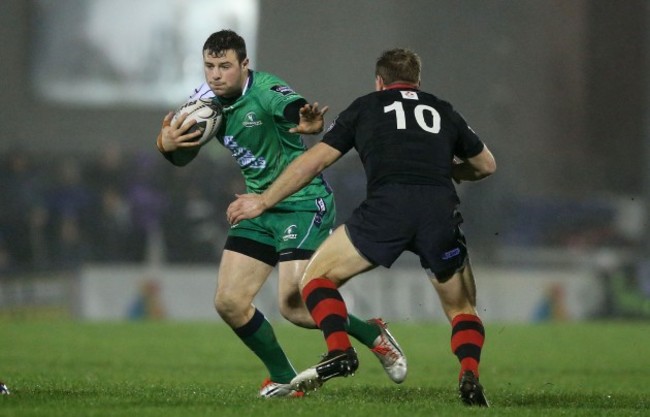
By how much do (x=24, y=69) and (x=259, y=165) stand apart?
1549 centimetres

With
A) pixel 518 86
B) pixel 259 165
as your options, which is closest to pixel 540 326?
pixel 518 86

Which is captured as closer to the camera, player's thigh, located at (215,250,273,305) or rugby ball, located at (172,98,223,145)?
rugby ball, located at (172,98,223,145)

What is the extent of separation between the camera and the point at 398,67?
730cm

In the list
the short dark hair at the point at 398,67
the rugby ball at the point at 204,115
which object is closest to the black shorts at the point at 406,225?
the short dark hair at the point at 398,67

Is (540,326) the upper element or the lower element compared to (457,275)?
lower

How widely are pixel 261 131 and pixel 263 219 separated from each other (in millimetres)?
574

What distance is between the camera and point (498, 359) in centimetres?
1354

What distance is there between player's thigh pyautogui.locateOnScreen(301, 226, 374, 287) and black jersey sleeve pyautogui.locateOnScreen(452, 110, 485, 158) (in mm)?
842

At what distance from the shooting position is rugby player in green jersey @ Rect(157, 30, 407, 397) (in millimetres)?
7871

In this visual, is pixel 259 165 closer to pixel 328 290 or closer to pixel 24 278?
pixel 328 290

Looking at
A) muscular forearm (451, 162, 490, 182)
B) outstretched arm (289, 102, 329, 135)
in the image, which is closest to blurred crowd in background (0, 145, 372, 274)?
muscular forearm (451, 162, 490, 182)

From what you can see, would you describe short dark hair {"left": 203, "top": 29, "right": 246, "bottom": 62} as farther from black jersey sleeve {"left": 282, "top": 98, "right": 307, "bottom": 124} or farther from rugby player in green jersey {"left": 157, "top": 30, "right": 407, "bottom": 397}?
black jersey sleeve {"left": 282, "top": 98, "right": 307, "bottom": 124}

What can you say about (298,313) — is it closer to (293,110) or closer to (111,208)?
(293,110)

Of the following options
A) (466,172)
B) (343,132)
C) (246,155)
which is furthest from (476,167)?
(246,155)
